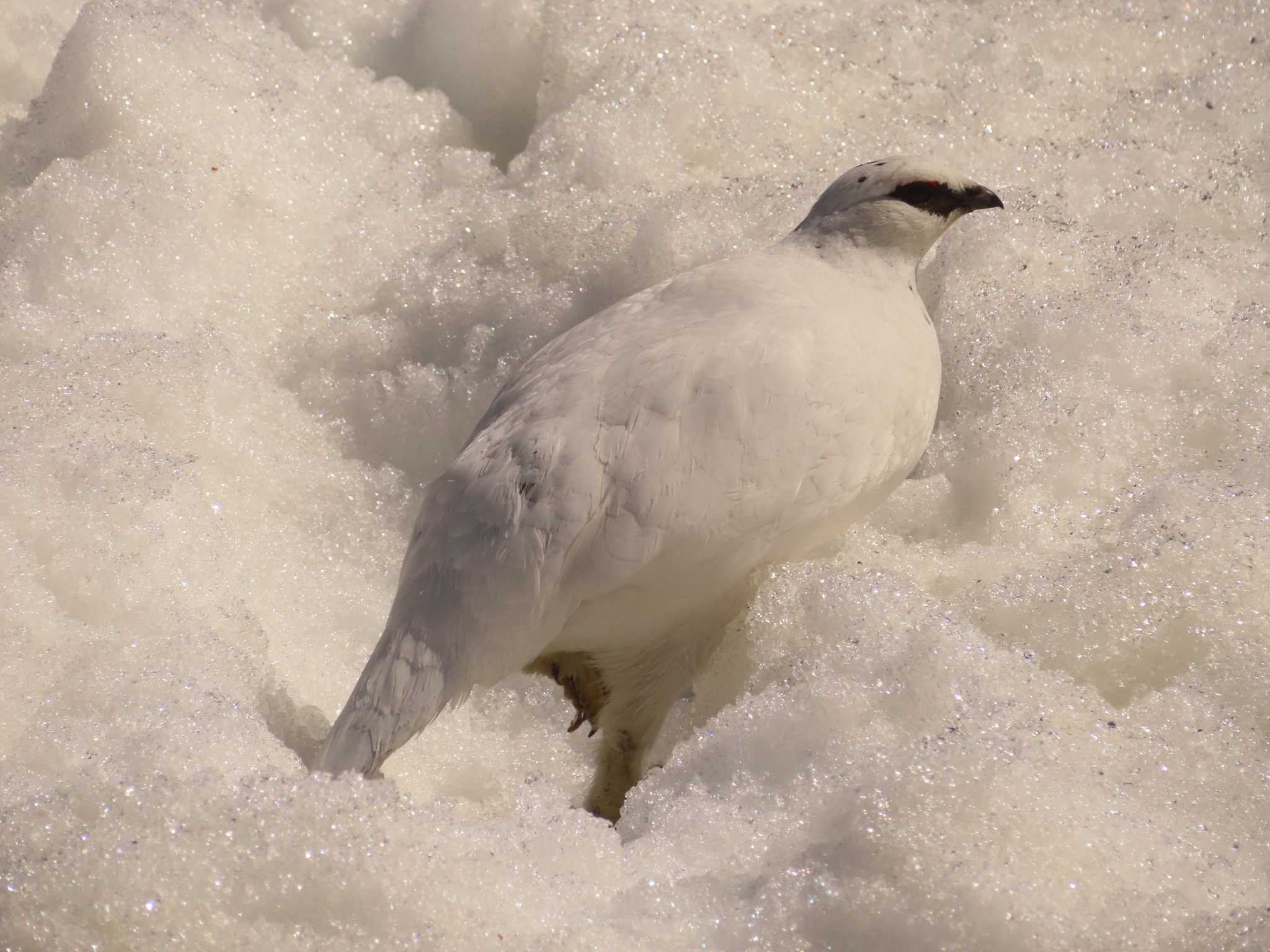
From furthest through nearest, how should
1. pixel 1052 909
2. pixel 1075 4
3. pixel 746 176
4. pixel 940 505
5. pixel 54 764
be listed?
pixel 1075 4, pixel 746 176, pixel 940 505, pixel 54 764, pixel 1052 909

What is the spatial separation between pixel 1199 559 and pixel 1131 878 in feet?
2.50

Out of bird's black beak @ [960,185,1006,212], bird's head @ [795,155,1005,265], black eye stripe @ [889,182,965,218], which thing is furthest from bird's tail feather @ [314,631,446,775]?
bird's black beak @ [960,185,1006,212]

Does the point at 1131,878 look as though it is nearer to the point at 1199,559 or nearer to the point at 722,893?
the point at 722,893

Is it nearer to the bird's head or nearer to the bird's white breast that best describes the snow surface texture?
the bird's white breast

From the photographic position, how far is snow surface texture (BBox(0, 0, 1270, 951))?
177cm

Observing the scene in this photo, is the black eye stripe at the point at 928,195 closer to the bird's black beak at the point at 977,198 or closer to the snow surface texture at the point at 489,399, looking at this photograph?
the bird's black beak at the point at 977,198

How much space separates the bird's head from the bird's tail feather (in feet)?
3.71

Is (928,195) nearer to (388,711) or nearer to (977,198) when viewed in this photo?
→ (977,198)

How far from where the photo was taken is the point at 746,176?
344 centimetres

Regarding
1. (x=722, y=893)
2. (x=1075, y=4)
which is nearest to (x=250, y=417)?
(x=722, y=893)

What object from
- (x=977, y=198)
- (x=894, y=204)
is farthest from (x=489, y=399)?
(x=977, y=198)

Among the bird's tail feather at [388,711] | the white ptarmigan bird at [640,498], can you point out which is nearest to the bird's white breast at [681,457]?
the white ptarmigan bird at [640,498]

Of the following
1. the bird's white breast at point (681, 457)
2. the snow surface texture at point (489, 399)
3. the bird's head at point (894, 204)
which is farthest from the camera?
the bird's head at point (894, 204)

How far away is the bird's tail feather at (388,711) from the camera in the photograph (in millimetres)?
2090
